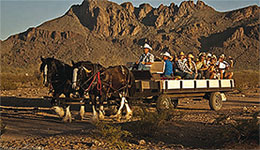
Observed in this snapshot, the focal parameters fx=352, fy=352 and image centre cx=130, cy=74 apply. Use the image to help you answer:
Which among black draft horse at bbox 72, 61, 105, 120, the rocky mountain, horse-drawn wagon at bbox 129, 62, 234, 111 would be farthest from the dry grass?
the rocky mountain

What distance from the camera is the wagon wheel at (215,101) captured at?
1379cm

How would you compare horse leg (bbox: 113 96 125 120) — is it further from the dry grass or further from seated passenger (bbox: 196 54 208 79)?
the dry grass

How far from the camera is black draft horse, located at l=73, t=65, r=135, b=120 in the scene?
35.6 feet

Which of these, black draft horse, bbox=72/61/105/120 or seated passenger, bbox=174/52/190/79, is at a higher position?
seated passenger, bbox=174/52/190/79

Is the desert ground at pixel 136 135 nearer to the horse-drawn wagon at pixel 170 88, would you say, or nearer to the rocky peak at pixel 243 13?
the horse-drawn wagon at pixel 170 88

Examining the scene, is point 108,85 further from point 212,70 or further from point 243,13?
point 243,13

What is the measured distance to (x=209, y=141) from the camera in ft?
25.6

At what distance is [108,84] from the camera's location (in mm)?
11367

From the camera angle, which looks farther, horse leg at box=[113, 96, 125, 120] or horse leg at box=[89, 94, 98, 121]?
horse leg at box=[113, 96, 125, 120]

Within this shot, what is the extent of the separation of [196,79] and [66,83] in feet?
16.8

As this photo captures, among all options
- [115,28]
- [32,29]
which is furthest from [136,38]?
[32,29]

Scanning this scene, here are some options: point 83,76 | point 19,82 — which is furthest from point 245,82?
point 83,76

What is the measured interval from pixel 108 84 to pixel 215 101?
489 centimetres

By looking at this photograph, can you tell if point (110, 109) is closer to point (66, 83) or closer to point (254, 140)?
point (66, 83)
